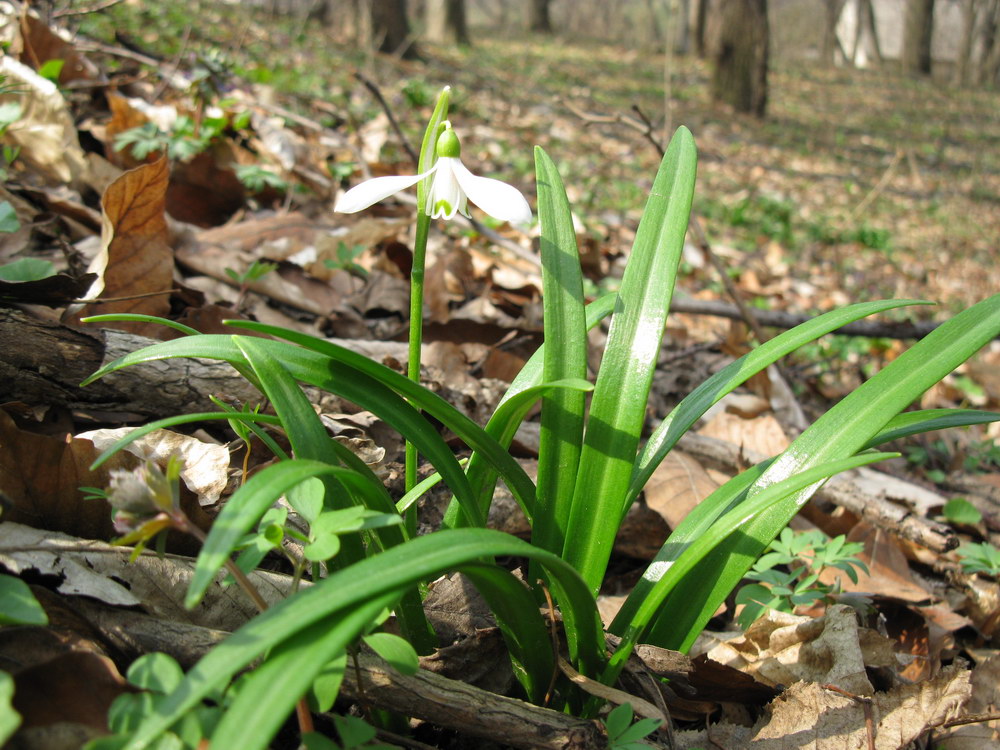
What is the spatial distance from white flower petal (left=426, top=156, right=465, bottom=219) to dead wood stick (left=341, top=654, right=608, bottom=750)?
73 centimetres

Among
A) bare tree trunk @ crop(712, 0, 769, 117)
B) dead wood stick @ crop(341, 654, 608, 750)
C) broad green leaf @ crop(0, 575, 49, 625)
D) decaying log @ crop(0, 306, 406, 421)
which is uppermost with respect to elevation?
bare tree trunk @ crop(712, 0, 769, 117)

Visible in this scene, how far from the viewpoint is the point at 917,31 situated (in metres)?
25.1

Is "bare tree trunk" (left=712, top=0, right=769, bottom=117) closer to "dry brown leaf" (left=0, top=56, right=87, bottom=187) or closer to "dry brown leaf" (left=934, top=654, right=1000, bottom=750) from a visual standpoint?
"dry brown leaf" (left=0, top=56, right=87, bottom=187)

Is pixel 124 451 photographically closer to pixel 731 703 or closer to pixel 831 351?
pixel 731 703

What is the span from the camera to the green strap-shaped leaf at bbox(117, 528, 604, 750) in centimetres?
75

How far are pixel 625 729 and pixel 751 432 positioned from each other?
1.77 m

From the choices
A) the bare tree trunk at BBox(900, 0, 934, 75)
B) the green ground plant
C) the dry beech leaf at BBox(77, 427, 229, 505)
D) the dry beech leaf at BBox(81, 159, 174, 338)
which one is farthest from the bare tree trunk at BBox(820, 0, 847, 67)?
the dry beech leaf at BBox(77, 427, 229, 505)

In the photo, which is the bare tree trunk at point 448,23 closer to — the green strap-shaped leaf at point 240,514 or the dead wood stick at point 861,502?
the dead wood stick at point 861,502

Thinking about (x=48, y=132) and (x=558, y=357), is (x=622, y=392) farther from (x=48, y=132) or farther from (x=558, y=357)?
(x=48, y=132)

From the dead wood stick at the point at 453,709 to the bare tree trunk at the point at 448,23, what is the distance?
63.2 feet

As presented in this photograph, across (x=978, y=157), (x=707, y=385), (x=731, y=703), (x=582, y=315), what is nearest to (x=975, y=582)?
(x=731, y=703)

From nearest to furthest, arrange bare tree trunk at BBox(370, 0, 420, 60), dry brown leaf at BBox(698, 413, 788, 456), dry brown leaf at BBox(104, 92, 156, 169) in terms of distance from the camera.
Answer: dry brown leaf at BBox(698, 413, 788, 456) → dry brown leaf at BBox(104, 92, 156, 169) → bare tree trunk at BBox(370, 0, 420, 60)

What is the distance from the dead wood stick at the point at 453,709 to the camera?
1.08m

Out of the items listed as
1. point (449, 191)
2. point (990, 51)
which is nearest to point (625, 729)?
point (449, 191)
